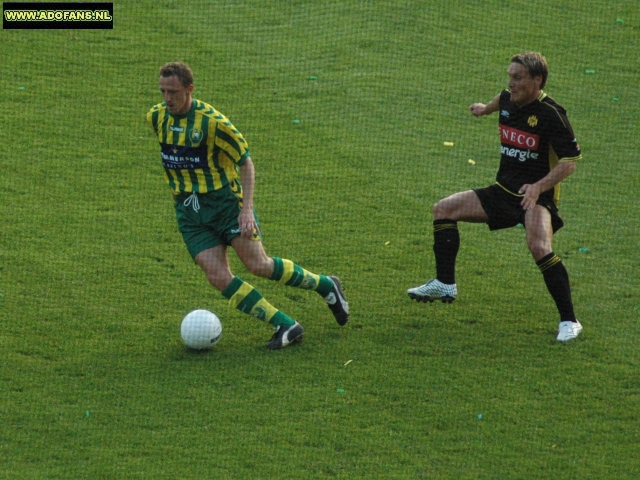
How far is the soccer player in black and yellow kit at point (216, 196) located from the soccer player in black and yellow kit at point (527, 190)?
1081 millimetres

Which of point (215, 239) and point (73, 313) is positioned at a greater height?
point (215, 239)

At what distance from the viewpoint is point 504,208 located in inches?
250

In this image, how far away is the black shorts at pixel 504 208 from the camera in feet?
20.6

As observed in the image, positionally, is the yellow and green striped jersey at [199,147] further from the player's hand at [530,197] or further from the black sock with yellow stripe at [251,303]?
the player's hand at [530,197]

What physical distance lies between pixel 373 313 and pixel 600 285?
5.62 ft

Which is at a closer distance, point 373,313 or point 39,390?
point 39,390

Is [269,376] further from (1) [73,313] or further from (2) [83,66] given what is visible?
(2) [83,66]

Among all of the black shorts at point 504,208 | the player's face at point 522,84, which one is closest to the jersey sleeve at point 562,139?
the player's face at point 522,84

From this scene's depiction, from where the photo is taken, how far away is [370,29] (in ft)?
38.7

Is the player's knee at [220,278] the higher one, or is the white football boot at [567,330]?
the player's knee at [220,278]

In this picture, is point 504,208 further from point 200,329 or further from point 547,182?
point 200,329

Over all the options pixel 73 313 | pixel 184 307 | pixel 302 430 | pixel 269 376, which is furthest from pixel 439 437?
pixel 73 313

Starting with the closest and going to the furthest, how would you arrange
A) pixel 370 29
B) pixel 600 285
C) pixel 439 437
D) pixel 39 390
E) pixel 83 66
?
pixel 439 437 < pixel 39 390 < pixel 600 285 < pixel 83 66 < pixel 370 29

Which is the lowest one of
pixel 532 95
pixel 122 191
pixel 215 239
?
pixel 122 191
